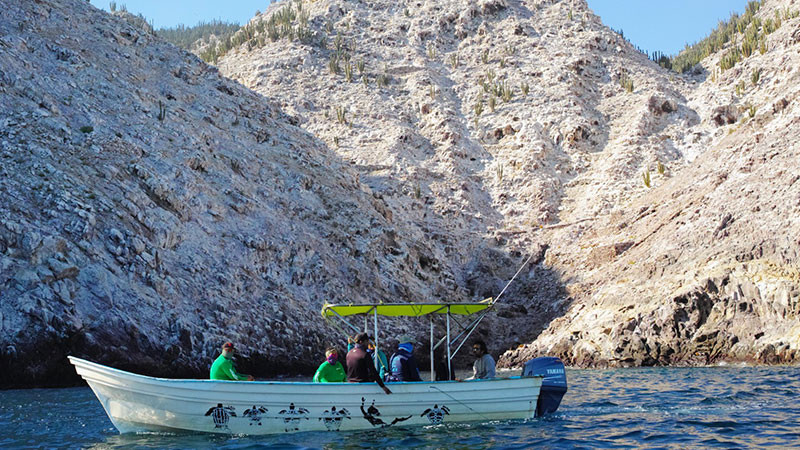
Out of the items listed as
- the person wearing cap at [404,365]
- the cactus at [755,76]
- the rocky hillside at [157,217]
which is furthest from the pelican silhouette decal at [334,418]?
the cactus at [755,76]

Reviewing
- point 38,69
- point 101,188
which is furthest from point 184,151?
point 38,69

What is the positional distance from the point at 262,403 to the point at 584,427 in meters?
7.01

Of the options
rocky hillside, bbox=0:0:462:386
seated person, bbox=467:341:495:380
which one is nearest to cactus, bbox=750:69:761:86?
rocky hillside, bbox=0:0:462:386

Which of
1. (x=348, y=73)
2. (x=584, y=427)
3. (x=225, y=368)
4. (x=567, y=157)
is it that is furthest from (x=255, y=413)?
(x=348, y=73)

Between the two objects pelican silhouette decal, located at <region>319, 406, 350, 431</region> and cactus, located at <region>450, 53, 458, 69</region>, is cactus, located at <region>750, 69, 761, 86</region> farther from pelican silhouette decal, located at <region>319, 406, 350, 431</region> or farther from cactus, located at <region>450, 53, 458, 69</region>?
pelican silhouette decal, located at <region>319, 406, 350, 431</region>

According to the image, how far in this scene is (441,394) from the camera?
15859 mm

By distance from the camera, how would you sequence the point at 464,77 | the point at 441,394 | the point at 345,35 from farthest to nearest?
the point at 345,35, the point at 464,77, the point at 441,394

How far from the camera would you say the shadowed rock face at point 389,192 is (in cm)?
2783

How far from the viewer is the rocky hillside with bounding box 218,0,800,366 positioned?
29953mm

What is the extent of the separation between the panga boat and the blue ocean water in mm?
280

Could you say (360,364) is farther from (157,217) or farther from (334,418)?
(157,217)

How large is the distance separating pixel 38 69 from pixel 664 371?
3406cm

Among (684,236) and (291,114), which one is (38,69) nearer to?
(291,114)

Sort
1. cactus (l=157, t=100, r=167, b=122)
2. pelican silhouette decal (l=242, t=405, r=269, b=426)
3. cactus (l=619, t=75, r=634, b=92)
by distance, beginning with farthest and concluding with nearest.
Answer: cactus (l=619, t=75, r=634, b=92), cactus (l=157, t=100, r=167, b=122), pelican silhouette decal (l=242, t=405, r=269, b=426)
